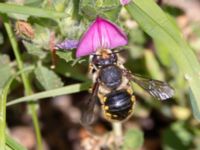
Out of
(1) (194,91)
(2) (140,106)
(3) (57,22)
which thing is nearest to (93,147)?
(2) (140,106)

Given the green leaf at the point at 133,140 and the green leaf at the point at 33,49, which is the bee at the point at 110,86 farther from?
the green leaf at the point at 133,140

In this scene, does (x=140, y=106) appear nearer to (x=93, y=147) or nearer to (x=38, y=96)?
(x=93, y=147)

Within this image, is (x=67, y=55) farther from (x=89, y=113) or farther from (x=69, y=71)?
(x=69, y=71)

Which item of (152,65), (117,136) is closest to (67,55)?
(117,136)

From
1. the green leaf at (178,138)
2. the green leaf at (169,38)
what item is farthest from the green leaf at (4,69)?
the green leaf at (178,138)

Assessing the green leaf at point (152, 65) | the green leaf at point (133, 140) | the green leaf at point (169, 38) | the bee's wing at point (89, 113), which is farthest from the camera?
the green leaf at point (152, 65)
